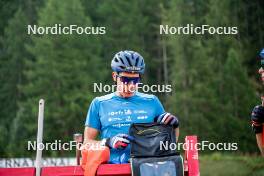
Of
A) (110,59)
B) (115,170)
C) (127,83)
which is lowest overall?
(115,170)

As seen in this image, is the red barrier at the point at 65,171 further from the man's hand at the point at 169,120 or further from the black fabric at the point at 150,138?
the man's hand at the point at 169,120

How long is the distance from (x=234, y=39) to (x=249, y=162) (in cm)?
673

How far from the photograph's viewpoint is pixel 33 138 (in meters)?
21.0

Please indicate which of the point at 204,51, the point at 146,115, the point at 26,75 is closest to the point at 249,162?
the point at 204,51

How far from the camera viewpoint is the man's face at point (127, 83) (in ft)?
12.9

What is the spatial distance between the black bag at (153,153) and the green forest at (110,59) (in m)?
15.0

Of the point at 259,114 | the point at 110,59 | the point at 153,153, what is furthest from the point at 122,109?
Result: the point at 110,59

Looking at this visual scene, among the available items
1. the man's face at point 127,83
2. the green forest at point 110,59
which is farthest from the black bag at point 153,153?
the green forest at point 110,59

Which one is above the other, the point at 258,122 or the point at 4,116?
the point at 4,116

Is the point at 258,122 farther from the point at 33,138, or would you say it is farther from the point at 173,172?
the point at 33,138

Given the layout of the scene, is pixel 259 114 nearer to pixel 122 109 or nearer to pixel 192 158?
pixel 122 109

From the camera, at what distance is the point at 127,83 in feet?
13.0

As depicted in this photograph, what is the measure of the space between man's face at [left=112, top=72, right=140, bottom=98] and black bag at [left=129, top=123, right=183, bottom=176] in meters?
0.40

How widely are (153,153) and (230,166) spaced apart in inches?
414
